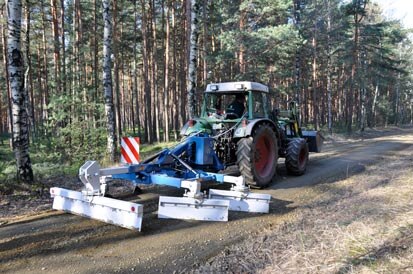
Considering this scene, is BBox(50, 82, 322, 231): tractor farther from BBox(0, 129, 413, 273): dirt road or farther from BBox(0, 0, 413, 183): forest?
BBox(0, 0, 413, 183): forest

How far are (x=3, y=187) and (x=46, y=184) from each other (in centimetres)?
100

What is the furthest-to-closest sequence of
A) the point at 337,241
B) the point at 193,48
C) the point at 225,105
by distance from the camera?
the point at 193,48 → the point at 225,105 → the point at 337,241

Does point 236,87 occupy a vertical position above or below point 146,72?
below

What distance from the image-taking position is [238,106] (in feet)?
26.0

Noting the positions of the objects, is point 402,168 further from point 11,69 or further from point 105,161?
point 11,69

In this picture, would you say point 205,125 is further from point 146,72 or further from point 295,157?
point 146,72

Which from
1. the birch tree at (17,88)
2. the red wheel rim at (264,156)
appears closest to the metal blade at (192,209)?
the red wheel rim at (264,156)

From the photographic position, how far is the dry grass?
348cm

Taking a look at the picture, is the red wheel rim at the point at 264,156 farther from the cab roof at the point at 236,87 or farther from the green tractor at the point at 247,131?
the cab roof at the point at 236,87

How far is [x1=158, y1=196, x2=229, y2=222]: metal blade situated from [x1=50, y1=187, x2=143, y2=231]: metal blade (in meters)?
0.49

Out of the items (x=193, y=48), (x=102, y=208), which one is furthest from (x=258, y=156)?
(x=193, y=48)

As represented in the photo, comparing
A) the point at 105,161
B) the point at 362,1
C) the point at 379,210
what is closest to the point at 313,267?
the point at 379,210

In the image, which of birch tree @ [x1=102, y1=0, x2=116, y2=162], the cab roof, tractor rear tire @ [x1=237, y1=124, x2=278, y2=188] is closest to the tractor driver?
the cab roof

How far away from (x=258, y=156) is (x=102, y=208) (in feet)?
12.5
